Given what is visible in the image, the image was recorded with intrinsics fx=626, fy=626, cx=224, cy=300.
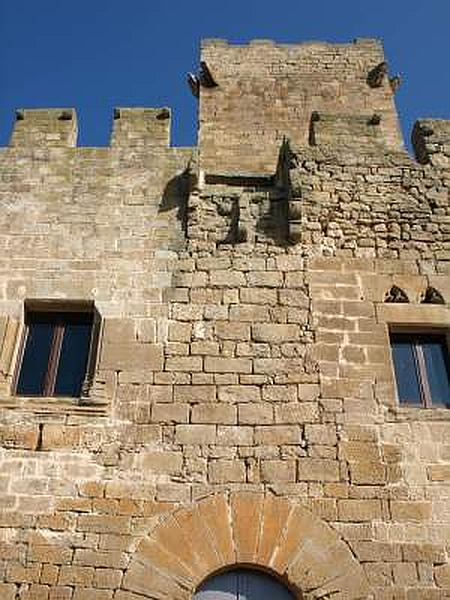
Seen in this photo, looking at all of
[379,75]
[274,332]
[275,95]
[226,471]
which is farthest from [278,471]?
[379,75]

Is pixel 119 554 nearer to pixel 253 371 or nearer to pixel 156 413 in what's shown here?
pixel 156 413

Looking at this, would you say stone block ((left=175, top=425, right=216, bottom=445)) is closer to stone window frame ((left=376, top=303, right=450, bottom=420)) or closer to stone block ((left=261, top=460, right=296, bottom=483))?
stone block ((left=261, top=460, right=296, bottom=483))

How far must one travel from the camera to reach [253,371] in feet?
18.3

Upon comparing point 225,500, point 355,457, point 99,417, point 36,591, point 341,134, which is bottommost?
point 36,591

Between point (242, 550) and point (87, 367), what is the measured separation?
2.15m

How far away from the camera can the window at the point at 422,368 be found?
5.67 m

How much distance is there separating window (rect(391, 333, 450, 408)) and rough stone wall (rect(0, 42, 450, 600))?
0.21m

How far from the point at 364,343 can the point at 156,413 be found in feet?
6.57

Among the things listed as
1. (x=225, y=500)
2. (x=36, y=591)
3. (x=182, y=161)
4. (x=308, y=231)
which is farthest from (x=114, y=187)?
(x=36, y=591)

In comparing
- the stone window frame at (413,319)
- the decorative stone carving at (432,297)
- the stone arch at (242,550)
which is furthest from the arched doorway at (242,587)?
the decorative stone carving at (432,297)

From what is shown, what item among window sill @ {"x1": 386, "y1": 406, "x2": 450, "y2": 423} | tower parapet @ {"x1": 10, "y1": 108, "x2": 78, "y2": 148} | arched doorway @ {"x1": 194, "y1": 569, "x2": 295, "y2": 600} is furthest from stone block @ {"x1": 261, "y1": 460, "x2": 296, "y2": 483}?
tower parapet @ {"x1": 10, "y1": 108, "x2": 78, "y2": 148}

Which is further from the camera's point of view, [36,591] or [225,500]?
[225,500]

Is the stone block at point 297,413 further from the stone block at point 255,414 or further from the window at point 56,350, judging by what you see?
the window at point 56,350

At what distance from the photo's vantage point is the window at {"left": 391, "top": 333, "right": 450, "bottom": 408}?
5.67 m
